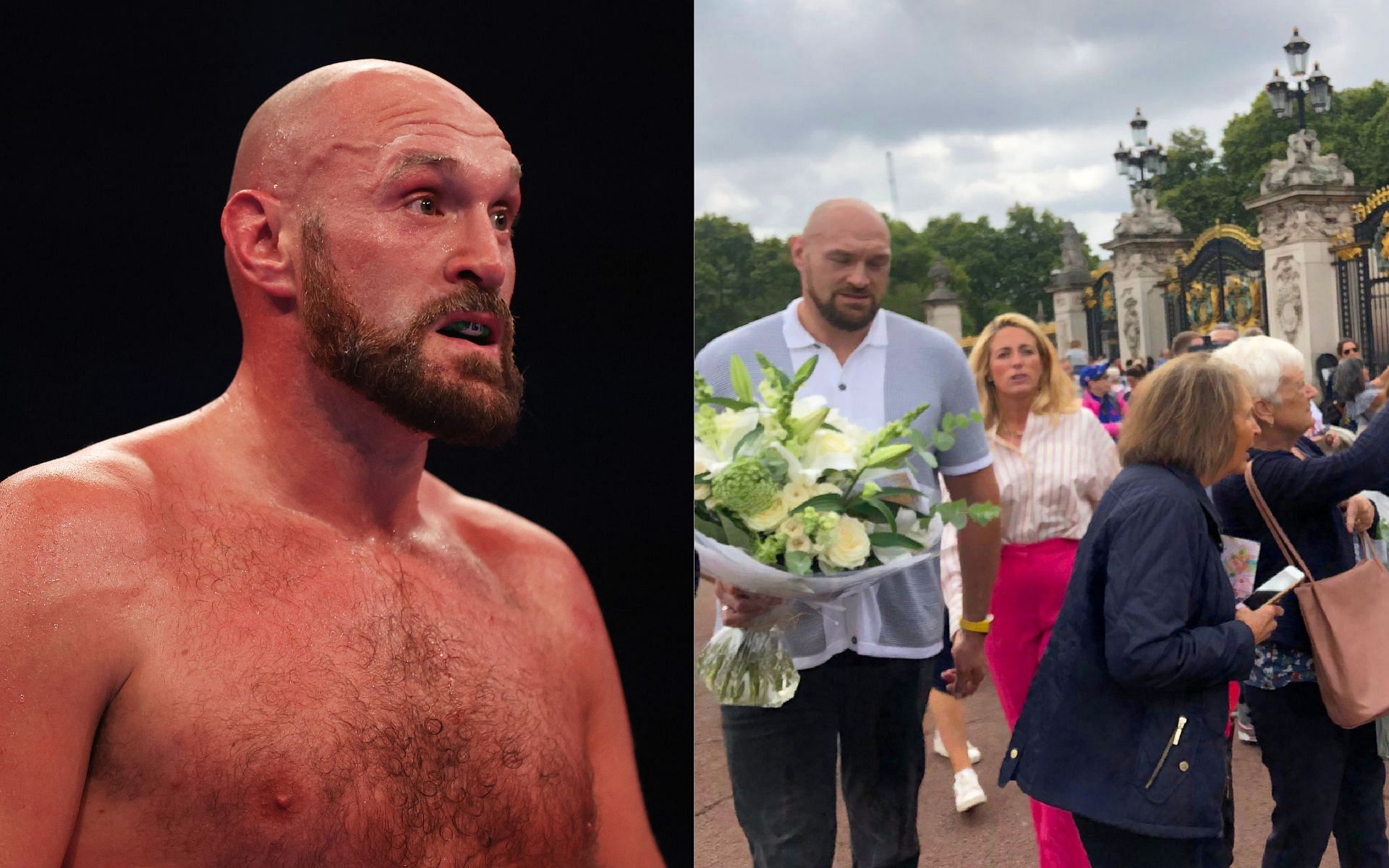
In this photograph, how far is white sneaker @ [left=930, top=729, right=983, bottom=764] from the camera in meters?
5.30

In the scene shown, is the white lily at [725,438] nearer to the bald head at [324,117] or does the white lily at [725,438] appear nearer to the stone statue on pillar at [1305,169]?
the bald head at [324,117]

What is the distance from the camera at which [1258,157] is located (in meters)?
17.8

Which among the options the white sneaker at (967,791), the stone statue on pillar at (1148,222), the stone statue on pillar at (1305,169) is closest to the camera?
the white sneaker at (967,791)

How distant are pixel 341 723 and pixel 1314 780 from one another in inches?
112

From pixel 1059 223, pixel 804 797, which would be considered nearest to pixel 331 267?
pixel 804 797

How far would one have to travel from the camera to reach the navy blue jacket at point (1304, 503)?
3.28 metres

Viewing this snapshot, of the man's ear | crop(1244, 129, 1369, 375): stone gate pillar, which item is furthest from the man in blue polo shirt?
crop(1244, 129, 1369, 375): stone gate pillar

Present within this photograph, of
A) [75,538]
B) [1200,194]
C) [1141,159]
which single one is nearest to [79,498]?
[75,538]

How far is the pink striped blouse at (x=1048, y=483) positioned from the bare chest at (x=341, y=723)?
2439mm

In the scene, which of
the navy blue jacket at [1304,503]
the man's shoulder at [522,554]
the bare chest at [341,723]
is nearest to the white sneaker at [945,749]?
the navy blue jacket at [1304,503]

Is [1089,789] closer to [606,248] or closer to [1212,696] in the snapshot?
[1212,696]

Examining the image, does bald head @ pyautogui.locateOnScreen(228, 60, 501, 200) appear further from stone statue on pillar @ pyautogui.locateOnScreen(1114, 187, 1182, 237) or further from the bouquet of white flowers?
stone statue on pillar @ pyautogui.locateOnScreen(1114, 187, 1182, 237)

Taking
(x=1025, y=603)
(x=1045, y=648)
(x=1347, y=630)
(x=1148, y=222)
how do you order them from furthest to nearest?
(x=1148, y=222) < (x=1025, y=603) < (x=1347, y=630) < (x=1045, y=648)

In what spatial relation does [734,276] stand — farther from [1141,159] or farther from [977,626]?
[1141,159]
